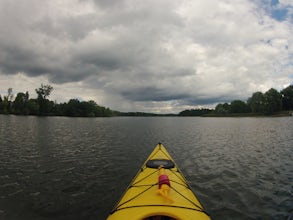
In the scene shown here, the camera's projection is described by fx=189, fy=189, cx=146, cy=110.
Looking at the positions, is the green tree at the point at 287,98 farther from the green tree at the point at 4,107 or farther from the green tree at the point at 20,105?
the green tree at the point at 4,107

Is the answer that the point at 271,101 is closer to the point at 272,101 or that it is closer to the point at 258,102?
the point at 272,101

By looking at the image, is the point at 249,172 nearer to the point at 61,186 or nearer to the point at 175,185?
the point at 175,185

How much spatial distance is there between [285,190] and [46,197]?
11.9 metres

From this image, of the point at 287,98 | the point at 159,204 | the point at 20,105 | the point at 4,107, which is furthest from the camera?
the point at 287,98

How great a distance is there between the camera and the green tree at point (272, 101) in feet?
356

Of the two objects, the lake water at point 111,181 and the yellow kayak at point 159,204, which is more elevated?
the yellow kayak at point 159,204

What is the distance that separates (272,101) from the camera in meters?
108

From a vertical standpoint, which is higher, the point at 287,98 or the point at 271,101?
the point at 287,98

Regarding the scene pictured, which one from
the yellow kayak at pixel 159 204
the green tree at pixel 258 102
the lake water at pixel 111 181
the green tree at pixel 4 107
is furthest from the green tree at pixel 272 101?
the green tree at pixel 4 107

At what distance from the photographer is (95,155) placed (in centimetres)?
1716

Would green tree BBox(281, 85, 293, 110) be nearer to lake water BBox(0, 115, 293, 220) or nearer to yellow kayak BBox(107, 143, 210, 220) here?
lake water BBox(0, 115, 293, 220)

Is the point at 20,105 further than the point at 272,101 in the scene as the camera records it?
Yes

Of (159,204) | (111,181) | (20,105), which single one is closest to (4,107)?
(20,105)

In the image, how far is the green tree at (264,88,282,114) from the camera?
356ft
